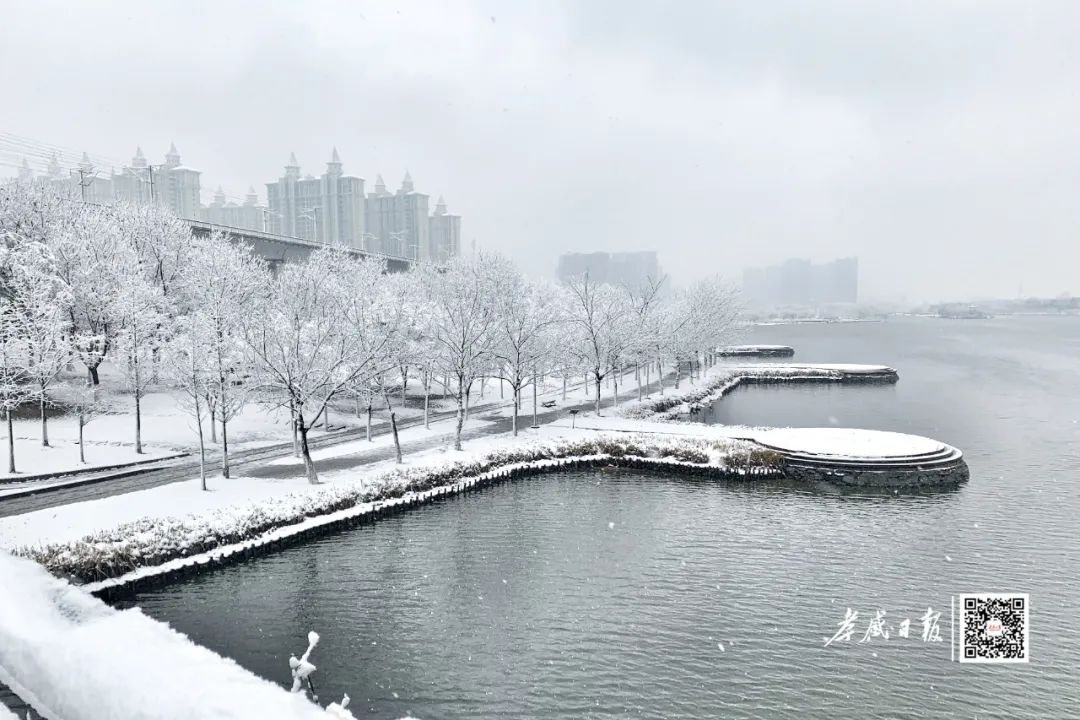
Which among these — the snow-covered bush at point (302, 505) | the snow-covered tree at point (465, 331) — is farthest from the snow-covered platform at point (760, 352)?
the snow-covered bush at point (302, 505)

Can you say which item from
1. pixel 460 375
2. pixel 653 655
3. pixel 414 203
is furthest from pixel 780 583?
pixel 414 203

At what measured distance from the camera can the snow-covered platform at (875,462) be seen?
106 feet

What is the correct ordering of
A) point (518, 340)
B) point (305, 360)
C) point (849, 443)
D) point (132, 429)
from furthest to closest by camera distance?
point (518, 340)
point (132, 429)
point (849, 443)
point (305, 360)

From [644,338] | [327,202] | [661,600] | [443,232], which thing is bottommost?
[661,600]

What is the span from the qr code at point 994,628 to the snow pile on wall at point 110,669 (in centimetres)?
1630

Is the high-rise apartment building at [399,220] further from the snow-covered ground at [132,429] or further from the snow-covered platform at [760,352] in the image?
the snow-covered ground at [132,429]

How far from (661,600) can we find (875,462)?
61.9 feet

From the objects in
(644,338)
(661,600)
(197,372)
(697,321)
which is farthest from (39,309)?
(697,321)

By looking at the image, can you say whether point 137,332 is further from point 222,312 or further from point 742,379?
point 742,379

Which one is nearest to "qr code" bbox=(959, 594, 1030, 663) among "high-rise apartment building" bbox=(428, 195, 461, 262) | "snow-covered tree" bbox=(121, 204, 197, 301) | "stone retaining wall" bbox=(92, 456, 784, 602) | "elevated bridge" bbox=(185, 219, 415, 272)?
"stone retaining wall" bbox=(92, 456, 784, 602)

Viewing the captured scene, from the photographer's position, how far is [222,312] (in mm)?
33031

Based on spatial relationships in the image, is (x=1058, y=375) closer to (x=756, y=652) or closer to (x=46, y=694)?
(x=756, y=652)

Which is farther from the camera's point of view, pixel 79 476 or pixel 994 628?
pixel 79 476

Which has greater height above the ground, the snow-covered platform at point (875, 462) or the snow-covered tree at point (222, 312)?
the snow-covered tree at point (222, 312)
